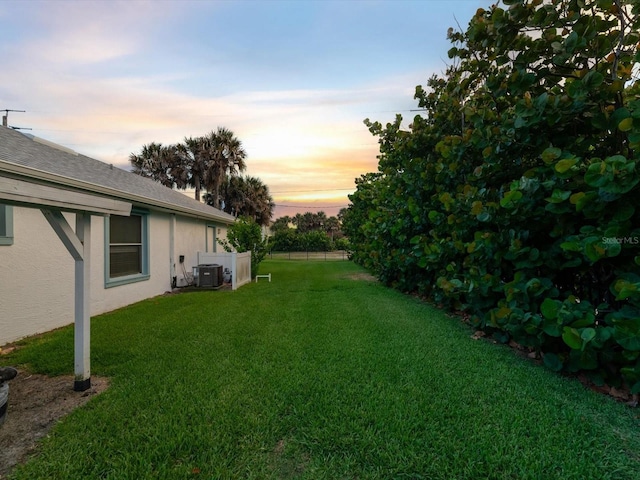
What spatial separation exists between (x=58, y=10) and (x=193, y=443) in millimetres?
8240

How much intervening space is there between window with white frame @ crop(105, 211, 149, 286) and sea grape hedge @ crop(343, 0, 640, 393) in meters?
6.27

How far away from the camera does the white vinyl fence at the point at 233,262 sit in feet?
29.9

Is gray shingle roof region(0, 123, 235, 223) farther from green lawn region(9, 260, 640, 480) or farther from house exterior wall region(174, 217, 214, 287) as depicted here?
green lawn region(9, 260, 640, 480)

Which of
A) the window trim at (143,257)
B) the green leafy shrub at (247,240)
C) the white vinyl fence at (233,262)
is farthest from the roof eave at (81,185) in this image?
the green leafy shrub at (247,240)

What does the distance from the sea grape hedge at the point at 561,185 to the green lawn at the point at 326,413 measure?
580 millimetres

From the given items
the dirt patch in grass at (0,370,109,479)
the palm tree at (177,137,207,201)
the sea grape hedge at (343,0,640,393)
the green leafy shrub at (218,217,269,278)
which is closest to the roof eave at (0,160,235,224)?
the green leafy shrub at (218,217,269,278)

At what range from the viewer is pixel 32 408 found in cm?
243

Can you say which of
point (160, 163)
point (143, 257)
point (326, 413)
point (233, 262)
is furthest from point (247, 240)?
point (160, 163)

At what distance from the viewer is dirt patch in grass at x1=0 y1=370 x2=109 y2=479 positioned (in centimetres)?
191

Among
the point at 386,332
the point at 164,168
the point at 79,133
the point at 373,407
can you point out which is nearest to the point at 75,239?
the point at 373,407

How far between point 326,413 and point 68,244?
2557mm

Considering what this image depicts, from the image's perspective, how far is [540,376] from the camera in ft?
9.86

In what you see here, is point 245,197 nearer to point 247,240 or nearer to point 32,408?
point 247,240

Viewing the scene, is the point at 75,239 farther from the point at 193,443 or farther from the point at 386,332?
the point at 386,332
